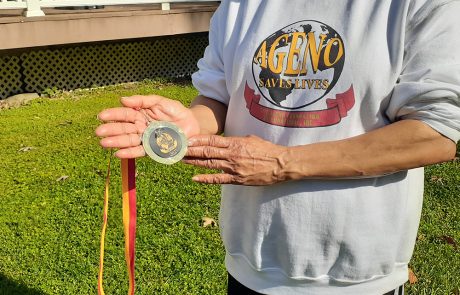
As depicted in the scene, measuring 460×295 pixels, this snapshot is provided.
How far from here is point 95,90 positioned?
9055mm

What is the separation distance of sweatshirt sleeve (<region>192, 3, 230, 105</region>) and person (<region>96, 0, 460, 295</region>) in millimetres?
30

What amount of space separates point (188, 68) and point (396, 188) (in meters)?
9.03

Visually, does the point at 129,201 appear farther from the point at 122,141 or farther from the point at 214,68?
the point at 214,68

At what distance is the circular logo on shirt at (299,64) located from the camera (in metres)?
1.40

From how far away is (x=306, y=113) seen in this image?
4.71ft

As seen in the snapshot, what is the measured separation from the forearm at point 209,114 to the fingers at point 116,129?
275 mm

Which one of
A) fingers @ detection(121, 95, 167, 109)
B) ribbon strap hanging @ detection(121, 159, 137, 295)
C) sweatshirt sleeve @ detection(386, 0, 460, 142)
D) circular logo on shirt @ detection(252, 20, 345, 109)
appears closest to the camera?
sweatshirt sleeve @ detection(386, 0, 460, 142)

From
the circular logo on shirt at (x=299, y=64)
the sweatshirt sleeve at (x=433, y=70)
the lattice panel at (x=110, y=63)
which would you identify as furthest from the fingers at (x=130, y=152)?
the lattice panel at (x=110, y=63)

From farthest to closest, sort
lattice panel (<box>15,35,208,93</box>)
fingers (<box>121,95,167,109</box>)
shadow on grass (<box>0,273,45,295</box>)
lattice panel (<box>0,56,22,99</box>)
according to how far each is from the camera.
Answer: lattice panel (<box>15,35,208,93</box>) → lattice panel (<box>0,56,22,99</box>) → shadow on grass (<box>0,273,45,295</box>) → fingers (<box>121,95,167,109</box>)

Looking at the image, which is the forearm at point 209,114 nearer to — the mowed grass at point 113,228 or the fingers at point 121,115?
the fingers at point 121,115

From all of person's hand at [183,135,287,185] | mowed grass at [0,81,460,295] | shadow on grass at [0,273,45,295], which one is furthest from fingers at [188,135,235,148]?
shadow on grass at [0,273,45,295]

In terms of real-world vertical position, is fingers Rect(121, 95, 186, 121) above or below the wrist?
above

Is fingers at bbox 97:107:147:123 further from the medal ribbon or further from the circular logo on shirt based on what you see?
the circular logo on shirt

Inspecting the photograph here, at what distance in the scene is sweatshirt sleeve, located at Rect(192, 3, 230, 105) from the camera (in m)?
1.67
